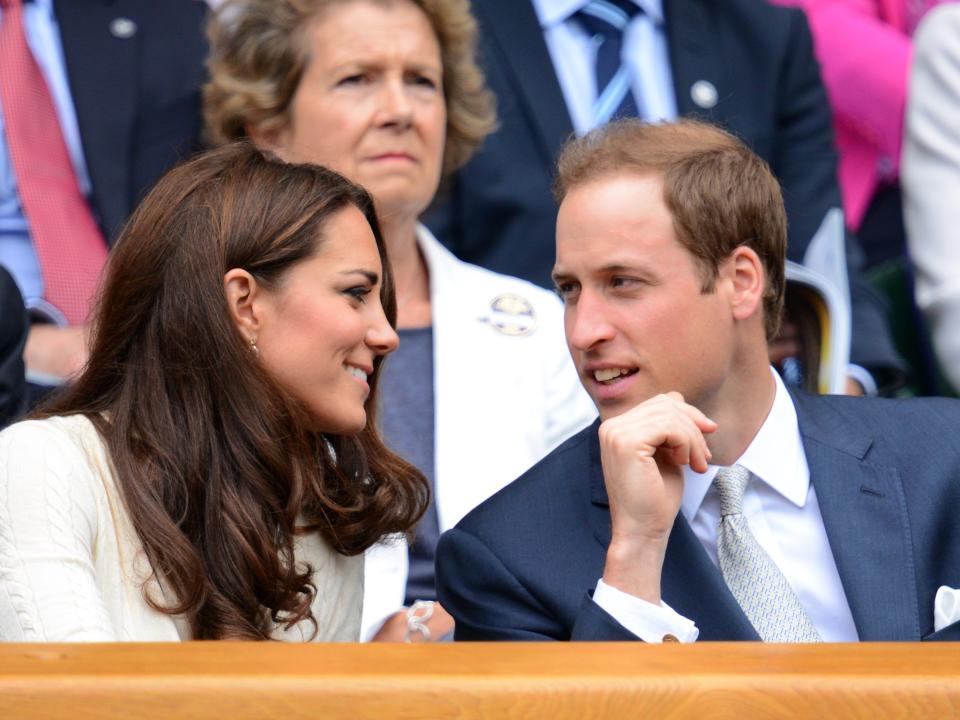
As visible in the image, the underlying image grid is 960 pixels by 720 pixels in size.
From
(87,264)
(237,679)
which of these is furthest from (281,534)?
(87,264)

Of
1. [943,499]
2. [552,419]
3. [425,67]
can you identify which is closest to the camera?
[943,499]

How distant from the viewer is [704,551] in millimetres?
2268

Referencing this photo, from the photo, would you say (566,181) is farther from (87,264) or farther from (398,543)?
(87,264)

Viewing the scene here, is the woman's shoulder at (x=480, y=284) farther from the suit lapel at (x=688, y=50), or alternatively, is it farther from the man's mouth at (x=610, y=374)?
the man's mouth at (x=610, y=374)

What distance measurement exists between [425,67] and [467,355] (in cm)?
67

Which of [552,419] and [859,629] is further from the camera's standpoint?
[552,419]

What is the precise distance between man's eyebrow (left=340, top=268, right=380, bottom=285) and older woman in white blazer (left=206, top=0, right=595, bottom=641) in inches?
29.8

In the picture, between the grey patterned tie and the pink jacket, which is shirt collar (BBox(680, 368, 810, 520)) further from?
the pink jacket

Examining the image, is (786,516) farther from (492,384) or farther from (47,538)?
(47,538)

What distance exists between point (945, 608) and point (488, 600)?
25.3 inches

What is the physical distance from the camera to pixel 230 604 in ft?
7.02

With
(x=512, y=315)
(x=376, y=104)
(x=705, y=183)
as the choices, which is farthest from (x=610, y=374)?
(x=376, y=104)

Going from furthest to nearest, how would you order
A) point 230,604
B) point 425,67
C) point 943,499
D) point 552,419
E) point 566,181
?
point 425,67
point 552,419
point 566,181
point 943,499
point 230,604

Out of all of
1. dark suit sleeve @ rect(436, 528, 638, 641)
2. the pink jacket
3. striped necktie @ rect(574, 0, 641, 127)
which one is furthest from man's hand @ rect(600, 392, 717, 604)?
the pink jacket
